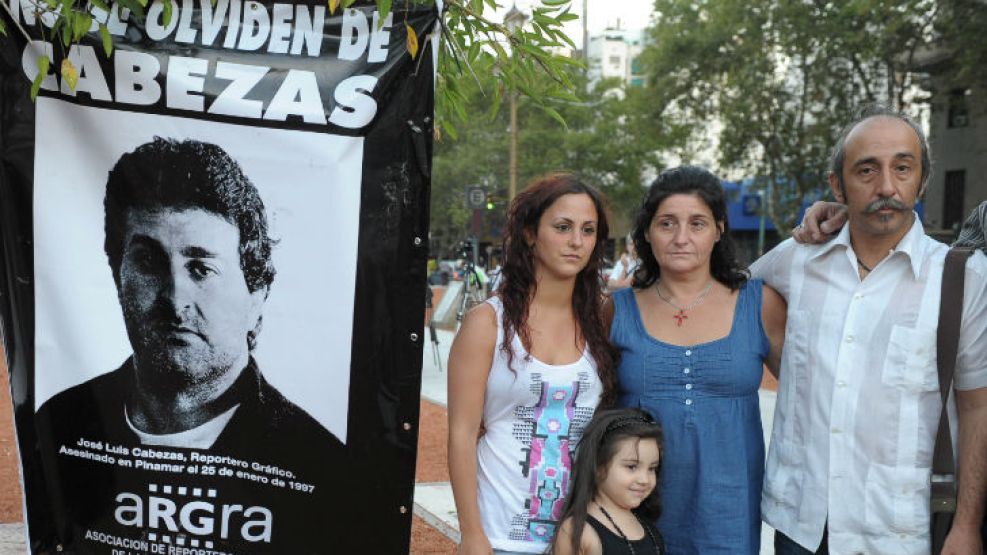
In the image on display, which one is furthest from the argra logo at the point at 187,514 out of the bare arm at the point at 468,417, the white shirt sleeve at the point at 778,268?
the white shirt sleeve at the point at 778,268

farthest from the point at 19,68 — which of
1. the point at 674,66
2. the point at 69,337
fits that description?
the point at 674,66

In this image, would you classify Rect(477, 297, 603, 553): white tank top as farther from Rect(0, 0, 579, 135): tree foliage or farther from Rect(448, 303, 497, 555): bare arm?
Rect(0, 0, 579, 135): tree foliage

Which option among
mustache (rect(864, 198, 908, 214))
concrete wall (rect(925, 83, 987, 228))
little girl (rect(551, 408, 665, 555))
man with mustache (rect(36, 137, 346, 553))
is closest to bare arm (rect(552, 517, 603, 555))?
little girl (rect(551, 408, 665, 555))

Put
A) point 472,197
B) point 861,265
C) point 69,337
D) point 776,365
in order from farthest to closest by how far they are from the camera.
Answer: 1. point 472,197
2. point 69,337
3. point 776,365
4. point 861,265

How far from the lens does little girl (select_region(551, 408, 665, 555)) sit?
3.06 metres

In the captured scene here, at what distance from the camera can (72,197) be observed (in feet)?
11.8

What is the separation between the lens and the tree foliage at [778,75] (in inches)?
1023

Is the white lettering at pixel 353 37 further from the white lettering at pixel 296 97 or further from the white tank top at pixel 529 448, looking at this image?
the white tank top at pixel 529 448

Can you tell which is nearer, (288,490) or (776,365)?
(776,365)

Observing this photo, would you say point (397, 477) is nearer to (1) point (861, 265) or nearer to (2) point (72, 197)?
(2) point (72, 197)

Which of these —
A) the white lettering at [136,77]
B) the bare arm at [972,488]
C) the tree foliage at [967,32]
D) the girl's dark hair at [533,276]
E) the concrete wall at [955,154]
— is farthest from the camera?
the concrete wall at [955,154]

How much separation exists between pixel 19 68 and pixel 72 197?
0.48 metres

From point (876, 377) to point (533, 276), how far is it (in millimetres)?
1070

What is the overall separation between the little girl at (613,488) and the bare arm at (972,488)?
2.80 ft
